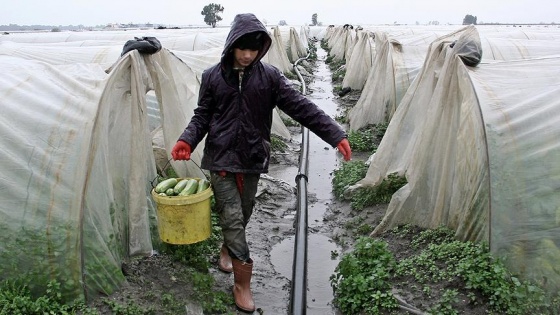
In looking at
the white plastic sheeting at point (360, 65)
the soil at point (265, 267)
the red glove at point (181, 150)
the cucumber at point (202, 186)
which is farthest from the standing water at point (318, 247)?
the white plastic sheeting at point (360, 65)

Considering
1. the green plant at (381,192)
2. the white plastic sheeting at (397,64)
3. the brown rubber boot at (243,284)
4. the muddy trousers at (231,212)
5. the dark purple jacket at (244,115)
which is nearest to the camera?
the dark purple jacket at (244,115)

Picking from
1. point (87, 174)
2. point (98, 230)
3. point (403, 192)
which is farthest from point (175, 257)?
point (403, 192)

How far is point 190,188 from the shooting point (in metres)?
4.11

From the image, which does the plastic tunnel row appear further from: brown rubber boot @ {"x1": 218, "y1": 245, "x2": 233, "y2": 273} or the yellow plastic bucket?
the yellow plastic bucket

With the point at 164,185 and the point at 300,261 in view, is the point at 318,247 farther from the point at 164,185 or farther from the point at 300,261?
the point at 164,185

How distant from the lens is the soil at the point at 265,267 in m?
3.80

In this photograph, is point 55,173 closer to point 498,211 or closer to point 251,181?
point 251,181

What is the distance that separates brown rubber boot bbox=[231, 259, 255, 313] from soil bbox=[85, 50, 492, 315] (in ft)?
0.31

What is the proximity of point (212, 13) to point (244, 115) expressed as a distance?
3061 inches

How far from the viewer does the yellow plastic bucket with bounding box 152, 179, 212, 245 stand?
389 cm

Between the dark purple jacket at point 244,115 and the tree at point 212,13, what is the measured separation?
252 ft

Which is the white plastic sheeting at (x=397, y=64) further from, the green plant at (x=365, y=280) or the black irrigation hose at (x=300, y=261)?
the green plant at (x=365, y=280)

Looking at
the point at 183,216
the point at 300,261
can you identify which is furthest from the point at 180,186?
the point at 300,261

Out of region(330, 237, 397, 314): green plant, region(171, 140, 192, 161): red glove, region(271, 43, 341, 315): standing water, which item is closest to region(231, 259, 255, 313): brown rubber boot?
region(271, 43, 341, 315): standing water
